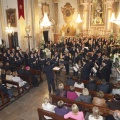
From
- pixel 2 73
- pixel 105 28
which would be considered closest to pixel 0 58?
pixel 2 73

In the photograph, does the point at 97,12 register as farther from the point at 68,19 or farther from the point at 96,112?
the point at 96,112

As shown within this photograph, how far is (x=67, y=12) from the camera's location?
66.5 feet

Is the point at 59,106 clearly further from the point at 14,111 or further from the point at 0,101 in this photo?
the point at 0,101

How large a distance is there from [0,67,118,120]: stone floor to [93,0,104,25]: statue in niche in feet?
43.2

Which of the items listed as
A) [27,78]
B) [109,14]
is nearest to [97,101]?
[27,78]

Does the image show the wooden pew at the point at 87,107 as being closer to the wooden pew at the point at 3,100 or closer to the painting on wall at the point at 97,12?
the wooden pew at the point at 3,100

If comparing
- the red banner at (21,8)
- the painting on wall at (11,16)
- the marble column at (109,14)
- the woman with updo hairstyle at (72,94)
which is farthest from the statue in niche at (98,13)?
the woman with updo hairstyle at (72,94)

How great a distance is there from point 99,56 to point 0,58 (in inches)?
277

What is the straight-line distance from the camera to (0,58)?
12.0 meters

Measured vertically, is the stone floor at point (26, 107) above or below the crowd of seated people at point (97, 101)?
below

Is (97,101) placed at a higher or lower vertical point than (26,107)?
higher

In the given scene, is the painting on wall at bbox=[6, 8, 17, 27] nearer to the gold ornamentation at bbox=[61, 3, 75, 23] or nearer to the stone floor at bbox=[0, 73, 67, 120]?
the gold ornamentation at bbox=[61, 3, 75, 23]

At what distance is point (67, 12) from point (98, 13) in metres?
3.77

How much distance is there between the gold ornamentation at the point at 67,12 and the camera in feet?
65.9
